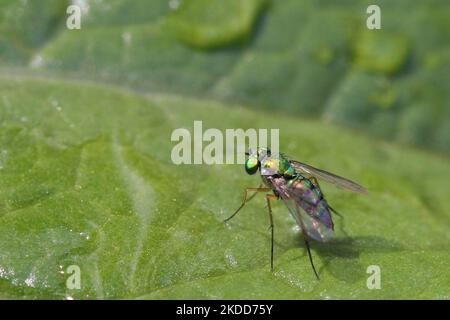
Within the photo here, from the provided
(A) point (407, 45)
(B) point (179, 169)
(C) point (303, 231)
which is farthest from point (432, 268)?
(A) point (407, 45)

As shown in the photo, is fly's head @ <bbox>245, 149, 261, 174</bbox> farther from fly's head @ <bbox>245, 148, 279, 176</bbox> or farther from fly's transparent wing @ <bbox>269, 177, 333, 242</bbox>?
fly's transparent wing @ <bbox>269, 177, 333, 242</bbox>

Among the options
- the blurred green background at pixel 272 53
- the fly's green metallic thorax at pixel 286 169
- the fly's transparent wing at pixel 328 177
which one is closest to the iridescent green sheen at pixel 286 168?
the fly's green metallic thorax at pixel 286 169

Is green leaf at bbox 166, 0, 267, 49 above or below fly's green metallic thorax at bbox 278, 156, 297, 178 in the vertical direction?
above

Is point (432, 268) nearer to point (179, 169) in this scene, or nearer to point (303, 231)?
point (303, 231)

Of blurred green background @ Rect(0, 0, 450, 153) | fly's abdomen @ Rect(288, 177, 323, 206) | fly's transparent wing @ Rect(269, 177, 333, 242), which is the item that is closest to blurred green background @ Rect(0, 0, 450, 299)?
blurred green background @ Rect(0, 0, 450, 153)

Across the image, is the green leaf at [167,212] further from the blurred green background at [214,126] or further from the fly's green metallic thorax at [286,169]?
the fly's green metallic thorax at [286,169]

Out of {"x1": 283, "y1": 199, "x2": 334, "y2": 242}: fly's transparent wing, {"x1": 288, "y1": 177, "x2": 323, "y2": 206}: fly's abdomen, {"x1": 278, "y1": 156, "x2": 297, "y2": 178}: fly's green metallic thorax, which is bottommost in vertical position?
{"x1": 283, "y1": 199, "x2": 334, "y2": 242}: fly's transparent wing

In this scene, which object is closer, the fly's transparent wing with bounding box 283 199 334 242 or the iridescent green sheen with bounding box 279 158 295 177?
the fly's transparent wing with bounding box 283 199 334 242

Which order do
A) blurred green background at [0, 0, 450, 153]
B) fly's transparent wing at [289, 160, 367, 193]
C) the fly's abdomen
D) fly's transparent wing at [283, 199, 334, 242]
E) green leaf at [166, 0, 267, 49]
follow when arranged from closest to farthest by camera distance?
1. fly's transparent wing at [283, 199, 334, 242]
2. the fly's abdomen
3. fly's transparent wing at [289, 160, 367, 193]
4. blurred green background at [0, 0, 450, 153]
5. green leaf at [166, 0, 267, 49]
